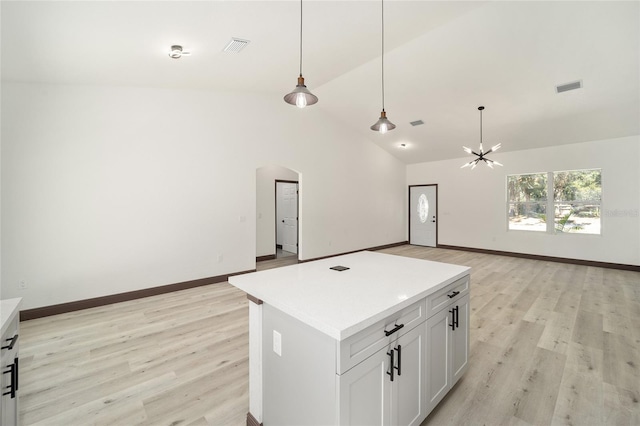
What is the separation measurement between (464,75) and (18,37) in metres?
5.43

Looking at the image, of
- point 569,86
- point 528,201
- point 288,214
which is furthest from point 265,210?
point 528,201

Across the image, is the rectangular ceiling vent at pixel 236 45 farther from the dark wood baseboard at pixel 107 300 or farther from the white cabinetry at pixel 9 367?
the dark wood baseboard at pixel 107 300

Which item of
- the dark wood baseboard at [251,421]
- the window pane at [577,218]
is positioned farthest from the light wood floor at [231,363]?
the window pane at [577,218]

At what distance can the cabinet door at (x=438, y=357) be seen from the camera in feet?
5.79

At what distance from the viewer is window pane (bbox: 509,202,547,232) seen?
6.91 metres

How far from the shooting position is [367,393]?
1314 millimetres

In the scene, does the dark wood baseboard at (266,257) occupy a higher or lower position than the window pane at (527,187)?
lower

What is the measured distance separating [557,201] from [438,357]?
6896 mm

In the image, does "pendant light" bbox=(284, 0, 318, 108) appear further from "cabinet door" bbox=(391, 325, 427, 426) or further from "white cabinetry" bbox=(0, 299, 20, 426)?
"white cabinetry" bbox=(0, 299, 20, 426)

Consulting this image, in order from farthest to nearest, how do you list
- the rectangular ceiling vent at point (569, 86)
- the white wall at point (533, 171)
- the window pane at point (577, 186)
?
the window pane at point (577, 186) → the white wall at point (533, 171) → the rectangular ceiling vent at point (569, 86)

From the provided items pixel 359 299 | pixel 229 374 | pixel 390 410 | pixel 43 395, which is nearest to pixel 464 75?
pixel 359 299

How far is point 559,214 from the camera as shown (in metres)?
6.64

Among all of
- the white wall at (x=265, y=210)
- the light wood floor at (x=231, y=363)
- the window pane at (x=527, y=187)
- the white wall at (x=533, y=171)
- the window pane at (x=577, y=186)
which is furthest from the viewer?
the white wall at (x=265, y=210)

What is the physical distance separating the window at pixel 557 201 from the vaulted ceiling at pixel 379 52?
977 millimetres
